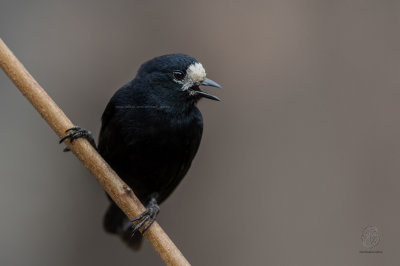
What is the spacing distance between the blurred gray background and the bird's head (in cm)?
115

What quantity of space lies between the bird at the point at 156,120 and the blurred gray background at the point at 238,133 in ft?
3.43

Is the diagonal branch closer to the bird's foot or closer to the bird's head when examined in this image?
the bird's foot

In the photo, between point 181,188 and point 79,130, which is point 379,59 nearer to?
point 181,188

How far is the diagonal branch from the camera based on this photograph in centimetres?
297

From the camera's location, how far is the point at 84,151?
3230mm

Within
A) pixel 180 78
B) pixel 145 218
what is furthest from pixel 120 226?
pixel 180 78

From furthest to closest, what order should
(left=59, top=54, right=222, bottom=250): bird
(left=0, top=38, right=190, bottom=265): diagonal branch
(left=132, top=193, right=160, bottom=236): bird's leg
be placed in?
(left=59, top=54, right=222, bottom=250): bird
(left=132, top=193, right=160, bottom=236): bird's leg
(left=0, top=38, right=190, bottom=265): diagonal branch

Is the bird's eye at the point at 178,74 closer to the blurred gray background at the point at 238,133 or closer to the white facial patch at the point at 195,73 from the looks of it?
the white facial patch at the point at 195,73

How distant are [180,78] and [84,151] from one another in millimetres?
921

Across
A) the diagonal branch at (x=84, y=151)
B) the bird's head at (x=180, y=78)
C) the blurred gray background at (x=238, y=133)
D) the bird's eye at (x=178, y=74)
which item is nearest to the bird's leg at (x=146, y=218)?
the diagonal branch at (x=84, y=151)

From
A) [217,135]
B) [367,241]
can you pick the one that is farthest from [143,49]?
[367,241]

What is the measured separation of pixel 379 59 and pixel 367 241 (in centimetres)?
157

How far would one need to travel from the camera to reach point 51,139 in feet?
16.7

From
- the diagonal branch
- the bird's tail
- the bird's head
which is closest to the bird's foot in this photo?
the diagonal branch
